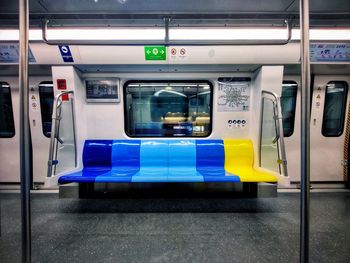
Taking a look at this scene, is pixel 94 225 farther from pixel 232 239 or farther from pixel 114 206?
pixel 232 239

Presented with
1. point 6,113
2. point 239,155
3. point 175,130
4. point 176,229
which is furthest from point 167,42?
point 6,113

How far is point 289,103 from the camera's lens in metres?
3.94

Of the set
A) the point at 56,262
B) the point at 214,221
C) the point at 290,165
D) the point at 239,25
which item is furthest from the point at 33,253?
the point at 290,165

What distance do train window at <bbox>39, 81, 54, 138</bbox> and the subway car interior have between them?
19 mm

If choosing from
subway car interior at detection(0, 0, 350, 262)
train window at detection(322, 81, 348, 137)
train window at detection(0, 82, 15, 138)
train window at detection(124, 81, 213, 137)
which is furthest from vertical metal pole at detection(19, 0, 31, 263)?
train window at detection(322, 81, 348, 137)

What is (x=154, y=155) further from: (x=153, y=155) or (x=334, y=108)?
(x=334, y=108)

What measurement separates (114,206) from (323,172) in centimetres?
408

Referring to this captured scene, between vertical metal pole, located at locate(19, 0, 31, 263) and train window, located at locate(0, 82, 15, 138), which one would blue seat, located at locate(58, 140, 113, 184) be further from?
vertical metal pole, located at locate(19, 0, 31, 263)

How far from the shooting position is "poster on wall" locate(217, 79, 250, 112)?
12.2 feet

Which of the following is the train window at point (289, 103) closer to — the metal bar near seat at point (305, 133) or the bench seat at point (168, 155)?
the bench seat at point (168, 155)

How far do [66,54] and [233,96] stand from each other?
2889mm

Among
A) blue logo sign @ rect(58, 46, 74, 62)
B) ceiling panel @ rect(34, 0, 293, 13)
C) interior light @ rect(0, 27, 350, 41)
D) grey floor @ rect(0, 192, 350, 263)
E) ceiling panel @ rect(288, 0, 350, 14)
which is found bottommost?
grey floor @ rect(0, 192, 350, 263)

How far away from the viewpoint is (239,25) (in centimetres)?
291

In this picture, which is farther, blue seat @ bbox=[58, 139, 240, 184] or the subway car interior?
blue seat @ bbox=[58, 139, 240, 184]
